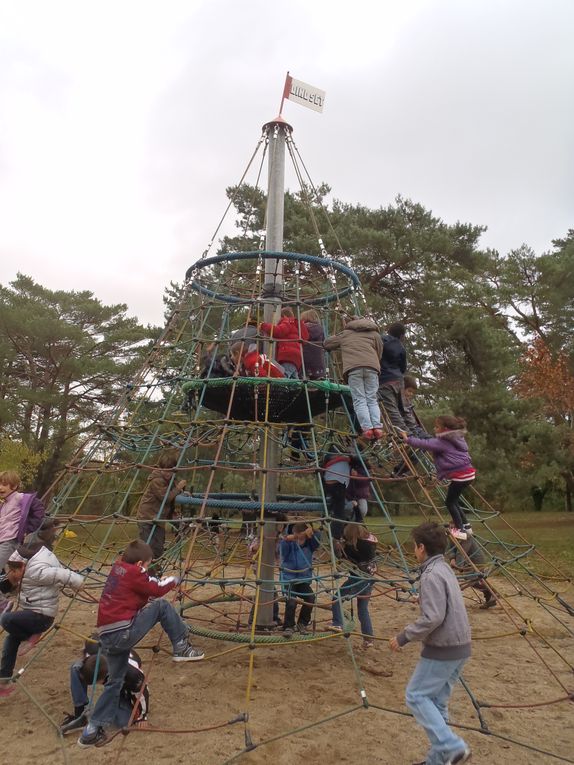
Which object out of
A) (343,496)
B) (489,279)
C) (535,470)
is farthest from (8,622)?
(489,279)

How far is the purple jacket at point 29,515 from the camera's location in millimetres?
4523

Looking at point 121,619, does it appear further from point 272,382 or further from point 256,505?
point 272,382

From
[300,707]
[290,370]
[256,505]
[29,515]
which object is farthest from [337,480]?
[29,515]

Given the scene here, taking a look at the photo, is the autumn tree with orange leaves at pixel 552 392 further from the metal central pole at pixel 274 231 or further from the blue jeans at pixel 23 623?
the blue jeans at pixel 23 623

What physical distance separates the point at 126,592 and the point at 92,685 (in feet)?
2.08

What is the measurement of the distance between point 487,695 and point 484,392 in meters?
10.8

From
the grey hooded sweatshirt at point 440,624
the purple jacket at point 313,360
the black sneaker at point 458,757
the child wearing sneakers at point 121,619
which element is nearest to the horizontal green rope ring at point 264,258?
the purple jacket at point 313,360

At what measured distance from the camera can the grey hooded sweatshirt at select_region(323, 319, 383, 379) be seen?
4.77m

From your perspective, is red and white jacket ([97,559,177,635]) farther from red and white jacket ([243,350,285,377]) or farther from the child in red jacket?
the child in red jacket

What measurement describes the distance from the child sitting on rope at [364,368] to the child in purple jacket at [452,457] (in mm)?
352

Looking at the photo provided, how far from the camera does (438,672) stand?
287cm

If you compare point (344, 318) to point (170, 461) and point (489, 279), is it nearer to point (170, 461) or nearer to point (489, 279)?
point (170, 461)

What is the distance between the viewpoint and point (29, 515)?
457 cm

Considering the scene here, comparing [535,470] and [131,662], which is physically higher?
[535,470]
